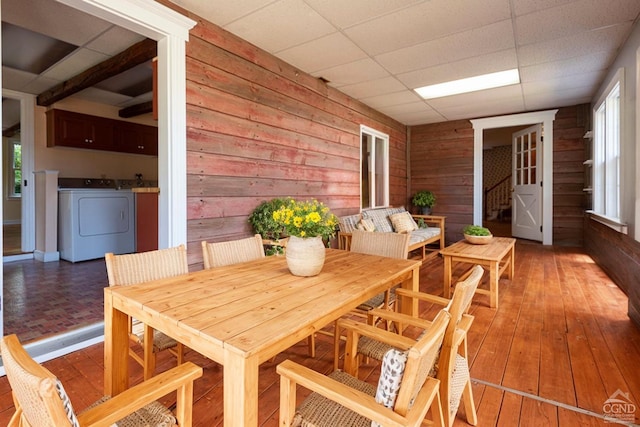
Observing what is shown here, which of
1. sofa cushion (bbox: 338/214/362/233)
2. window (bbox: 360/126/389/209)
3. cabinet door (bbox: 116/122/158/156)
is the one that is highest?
cabinet door (bbox: 116/122/158/156)

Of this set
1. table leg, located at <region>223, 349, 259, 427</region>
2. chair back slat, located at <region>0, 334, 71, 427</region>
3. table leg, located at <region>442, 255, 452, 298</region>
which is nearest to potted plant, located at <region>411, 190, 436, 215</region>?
table leg, located at <region>442, 255, 452, 298</region>

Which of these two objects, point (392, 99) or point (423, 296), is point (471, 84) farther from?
point (423, 296)

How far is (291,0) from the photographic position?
8.03ft

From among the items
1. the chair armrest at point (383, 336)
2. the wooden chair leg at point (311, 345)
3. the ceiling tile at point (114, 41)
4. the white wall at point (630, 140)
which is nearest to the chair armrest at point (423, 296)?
the chair armrest at point (383, 336)

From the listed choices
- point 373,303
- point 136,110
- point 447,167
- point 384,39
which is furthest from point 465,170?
point 136,110

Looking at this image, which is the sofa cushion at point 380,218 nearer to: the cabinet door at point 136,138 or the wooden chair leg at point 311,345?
the wooden chair leg at point 311,345

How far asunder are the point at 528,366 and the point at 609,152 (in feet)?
11.1

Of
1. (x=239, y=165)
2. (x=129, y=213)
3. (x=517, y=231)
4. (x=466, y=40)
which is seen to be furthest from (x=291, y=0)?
(x=517, y=231)

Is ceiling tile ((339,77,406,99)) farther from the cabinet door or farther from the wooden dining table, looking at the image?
the cabinet door

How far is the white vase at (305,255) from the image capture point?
5.00 ft

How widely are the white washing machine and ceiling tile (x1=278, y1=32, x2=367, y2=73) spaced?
3.26 metres

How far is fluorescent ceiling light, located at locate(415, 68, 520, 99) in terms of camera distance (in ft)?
13.3

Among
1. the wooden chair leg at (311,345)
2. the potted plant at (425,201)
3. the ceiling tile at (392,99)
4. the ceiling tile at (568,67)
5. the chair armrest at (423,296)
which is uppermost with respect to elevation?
the ceiling tile at (392,99)

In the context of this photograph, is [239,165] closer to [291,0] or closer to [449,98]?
[291,0]
